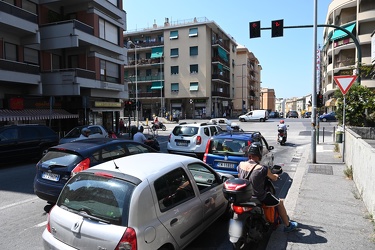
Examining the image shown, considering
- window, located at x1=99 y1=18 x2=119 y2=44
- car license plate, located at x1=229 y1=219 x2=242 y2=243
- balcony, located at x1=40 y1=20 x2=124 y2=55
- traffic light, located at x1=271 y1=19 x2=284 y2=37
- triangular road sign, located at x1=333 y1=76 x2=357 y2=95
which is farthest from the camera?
window, located at x1=99 y1=18 x2=119 y2=44

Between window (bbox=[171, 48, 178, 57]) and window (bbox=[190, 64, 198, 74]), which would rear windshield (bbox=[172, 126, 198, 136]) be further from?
window (bbox=[171, 48, 178, 57])

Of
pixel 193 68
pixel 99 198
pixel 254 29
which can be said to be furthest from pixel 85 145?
pixel 193 68

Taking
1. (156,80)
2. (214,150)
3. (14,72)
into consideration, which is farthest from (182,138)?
(156,80)

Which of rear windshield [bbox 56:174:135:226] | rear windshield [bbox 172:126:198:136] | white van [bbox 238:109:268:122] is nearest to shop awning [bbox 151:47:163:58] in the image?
white van [bbox 238:109:268:122]

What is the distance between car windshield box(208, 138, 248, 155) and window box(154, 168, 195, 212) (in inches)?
151

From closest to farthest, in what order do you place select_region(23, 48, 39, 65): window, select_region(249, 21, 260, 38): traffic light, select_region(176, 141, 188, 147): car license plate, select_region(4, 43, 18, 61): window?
select_region(176, 141, 188, 147): car license plate < select_region(249, 21, 260, 38): traffic light < select_region(4, 43, 18, 61): window < select_region(23, 48, 39, 65): window

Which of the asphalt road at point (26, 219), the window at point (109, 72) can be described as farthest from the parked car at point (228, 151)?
the window at point (109, 72)

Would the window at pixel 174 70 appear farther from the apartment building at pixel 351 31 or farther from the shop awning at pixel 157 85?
the apartment building at pixel 351 31

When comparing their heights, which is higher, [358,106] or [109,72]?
[109,72]

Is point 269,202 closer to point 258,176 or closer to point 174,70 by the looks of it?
point 258,176

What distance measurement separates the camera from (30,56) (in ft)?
63.0

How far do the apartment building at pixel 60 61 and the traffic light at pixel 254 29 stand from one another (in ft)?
36.7

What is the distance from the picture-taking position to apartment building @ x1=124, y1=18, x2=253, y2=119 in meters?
52.3

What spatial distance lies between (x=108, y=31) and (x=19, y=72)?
28.5 feet
